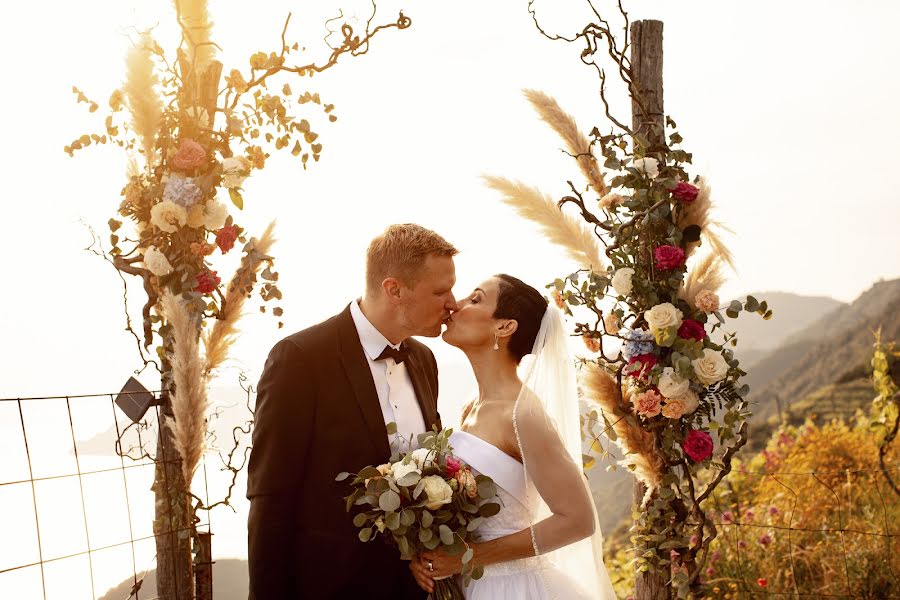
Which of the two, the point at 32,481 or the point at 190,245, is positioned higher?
the point at 190,245

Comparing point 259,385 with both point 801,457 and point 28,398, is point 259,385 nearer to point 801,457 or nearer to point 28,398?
point 28,398

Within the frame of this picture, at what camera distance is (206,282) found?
380 cm

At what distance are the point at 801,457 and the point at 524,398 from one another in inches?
180

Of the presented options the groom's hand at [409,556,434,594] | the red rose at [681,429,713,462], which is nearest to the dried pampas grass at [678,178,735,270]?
the red rose at [681,429,713,462]

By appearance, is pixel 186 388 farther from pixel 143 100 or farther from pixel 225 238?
pixel 143 100

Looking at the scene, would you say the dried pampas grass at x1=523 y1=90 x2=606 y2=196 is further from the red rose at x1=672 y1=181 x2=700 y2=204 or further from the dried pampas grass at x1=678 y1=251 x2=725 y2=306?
the dried pampas grass at x1=678 y1=251 x2=725 y2=306

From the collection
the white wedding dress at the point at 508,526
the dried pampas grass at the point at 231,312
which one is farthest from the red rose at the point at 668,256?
the dried pampas grass at the point at 231,312

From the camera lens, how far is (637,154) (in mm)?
3691

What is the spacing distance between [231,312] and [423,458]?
5.15 feet

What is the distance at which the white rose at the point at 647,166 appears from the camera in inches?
143

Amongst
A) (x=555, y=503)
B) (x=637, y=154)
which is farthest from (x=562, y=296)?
(x=555, y=503)

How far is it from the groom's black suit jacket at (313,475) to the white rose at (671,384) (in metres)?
1.21

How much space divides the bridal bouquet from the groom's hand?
61mm

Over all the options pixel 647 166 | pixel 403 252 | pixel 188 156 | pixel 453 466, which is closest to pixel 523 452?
pixel 453 466
